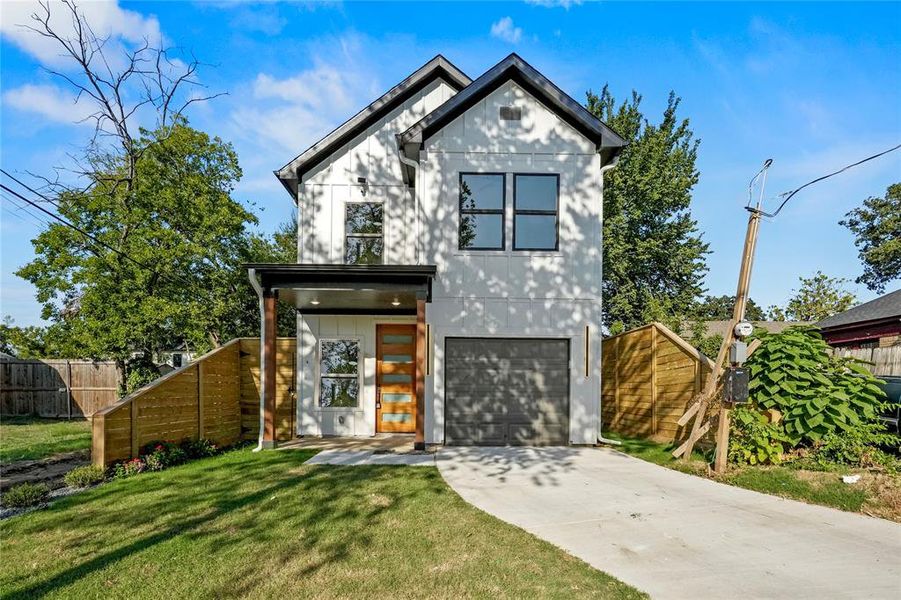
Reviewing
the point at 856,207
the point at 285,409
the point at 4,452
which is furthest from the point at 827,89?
the point at 856,207

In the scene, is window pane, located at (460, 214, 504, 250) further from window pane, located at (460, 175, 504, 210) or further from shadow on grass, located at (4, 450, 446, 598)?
shadow on grass, located at (4, 450, 446, 598)

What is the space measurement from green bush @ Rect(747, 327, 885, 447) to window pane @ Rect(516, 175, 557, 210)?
4.49 m

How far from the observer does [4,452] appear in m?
9.12

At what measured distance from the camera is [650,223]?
23500 mm

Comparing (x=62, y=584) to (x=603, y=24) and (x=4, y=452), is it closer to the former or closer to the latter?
(x=4, y=452)

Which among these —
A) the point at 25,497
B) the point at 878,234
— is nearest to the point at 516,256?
the point at 25,497

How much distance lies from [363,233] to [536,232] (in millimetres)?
3791

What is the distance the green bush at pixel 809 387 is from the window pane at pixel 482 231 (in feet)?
15.9

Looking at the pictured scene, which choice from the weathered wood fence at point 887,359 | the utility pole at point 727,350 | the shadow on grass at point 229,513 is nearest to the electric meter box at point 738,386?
the utility pole at point 727,350

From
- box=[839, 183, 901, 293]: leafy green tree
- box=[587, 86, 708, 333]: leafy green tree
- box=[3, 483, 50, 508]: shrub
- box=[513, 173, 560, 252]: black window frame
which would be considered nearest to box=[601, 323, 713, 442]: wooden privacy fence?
box=[513, 173, 560, 252]: black window frame

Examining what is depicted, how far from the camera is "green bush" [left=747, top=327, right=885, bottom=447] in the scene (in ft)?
22.1

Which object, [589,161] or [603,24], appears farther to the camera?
[603,24]

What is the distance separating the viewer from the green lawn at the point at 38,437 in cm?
909

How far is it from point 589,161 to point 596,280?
7.85 ft
